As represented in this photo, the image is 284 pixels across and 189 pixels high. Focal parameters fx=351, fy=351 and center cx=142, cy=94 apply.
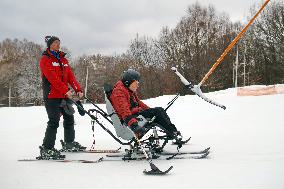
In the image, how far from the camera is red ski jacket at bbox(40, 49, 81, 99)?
5.54 meters

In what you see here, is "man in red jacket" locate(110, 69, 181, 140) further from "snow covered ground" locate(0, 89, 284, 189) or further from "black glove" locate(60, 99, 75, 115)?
"black glove" locate(60, 99, 75, 115)

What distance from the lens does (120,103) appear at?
16.8 ft

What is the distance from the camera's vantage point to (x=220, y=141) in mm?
6441

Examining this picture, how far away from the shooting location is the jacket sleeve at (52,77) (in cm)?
553

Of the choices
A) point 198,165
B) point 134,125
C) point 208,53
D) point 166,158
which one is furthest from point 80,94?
point 208,53

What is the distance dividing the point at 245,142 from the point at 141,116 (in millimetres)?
2104

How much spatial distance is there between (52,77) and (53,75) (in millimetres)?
36

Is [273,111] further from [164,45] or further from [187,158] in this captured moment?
[164,45]

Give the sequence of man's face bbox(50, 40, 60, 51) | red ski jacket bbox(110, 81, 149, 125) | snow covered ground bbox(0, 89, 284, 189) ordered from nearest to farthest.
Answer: snow covered ground bbox(0, 89, 284, 189)
red ski jacket bbox(110, 81, 149, 125)
man's face bbox(50, 40, 60, 51)

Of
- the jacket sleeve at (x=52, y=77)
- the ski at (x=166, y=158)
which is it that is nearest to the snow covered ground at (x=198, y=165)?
the ski at (x=166, y=158)

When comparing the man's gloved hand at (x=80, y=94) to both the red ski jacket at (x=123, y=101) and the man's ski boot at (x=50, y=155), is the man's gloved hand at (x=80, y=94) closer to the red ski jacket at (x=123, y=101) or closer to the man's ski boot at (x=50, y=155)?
the red ski jacket at (x=123, y=101)

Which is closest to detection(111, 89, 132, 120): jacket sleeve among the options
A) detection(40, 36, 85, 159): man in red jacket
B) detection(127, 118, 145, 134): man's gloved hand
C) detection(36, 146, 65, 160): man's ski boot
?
detection(127, 118, 145, 134): man's gloved hand

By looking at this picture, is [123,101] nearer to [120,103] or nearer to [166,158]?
[120,103]

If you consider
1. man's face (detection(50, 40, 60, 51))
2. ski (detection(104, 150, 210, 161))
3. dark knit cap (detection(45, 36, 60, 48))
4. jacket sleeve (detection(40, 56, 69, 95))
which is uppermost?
dark knit cap (detection(45, 36, 60, 48))
